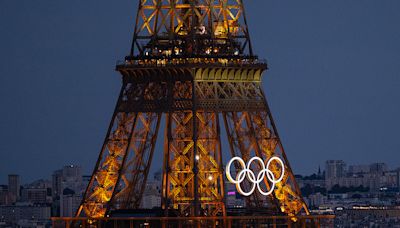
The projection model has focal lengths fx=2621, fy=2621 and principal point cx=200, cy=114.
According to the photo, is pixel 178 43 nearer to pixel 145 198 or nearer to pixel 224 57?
pixel 224 57

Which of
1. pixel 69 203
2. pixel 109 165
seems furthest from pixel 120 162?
pixel 69 203

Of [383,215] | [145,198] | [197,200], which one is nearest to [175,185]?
[197,200]

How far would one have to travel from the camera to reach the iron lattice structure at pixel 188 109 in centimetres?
10875

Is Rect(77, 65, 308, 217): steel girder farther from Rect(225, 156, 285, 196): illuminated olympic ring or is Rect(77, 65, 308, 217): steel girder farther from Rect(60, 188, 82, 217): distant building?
Rect(60, 188, 82, 217): distant building

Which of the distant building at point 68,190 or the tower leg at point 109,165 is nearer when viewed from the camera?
the tower leg at point 109,165

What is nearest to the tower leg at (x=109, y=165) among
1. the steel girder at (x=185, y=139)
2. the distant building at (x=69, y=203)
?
the steel girder at (x=185, y=139)

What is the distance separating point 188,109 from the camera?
109 metres

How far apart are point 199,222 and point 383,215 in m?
87.9

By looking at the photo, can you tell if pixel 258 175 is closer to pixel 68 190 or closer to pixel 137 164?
pixel 137 164

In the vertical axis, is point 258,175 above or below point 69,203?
below

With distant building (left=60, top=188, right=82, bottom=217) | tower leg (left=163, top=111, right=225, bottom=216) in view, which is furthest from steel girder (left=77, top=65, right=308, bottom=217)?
distant building (left=60, top=188, right=82, bottom=217)

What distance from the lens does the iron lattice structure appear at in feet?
357

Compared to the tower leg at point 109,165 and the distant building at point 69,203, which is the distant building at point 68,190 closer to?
the distant building at point 69,203

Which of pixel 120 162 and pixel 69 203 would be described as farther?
pixel 69 203
